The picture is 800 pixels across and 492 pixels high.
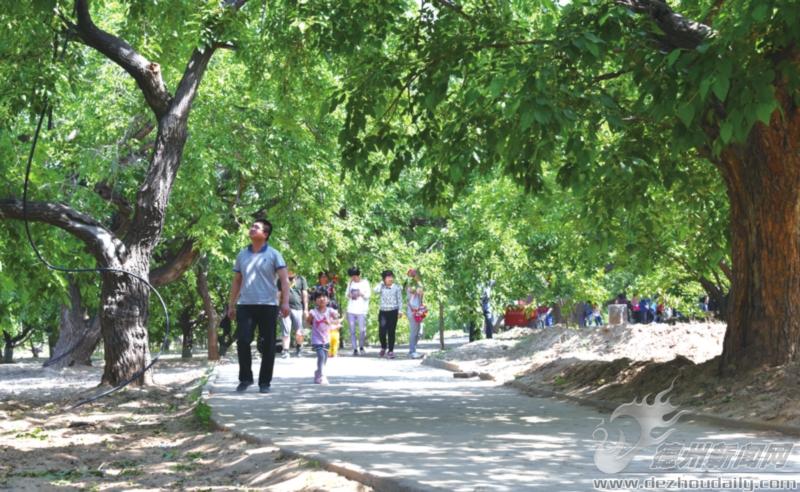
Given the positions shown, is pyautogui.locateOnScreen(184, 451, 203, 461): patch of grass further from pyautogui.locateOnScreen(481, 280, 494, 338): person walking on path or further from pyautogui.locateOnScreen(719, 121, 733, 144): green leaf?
pyautogui.locateOnScreen(481, 280, 494, 338): person walking on path

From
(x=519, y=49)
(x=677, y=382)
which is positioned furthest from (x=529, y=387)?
(x=519, y=49)

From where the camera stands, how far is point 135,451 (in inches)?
346

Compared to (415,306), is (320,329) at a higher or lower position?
lower

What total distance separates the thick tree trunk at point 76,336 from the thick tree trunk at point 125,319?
9495 mm

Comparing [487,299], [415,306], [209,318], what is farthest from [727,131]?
[209,318]

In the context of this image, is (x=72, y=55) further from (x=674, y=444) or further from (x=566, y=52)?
(x=674, y=444)

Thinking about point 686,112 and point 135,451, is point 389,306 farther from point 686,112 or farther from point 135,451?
point 686,112

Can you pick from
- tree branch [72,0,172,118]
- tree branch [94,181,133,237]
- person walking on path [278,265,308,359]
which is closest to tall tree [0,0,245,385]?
tree branch [72,0,172,118]

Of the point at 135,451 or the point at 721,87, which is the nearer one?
the point at 721,87

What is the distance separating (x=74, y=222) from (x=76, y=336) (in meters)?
10.0

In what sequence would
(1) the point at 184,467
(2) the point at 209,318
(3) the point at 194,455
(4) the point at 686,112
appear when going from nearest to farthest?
(4) the point at 686,112
(1) the point at 184,467
(3) the point at 194,455
(2) the point at 209,318

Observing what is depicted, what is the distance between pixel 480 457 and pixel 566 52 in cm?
Answer: 346

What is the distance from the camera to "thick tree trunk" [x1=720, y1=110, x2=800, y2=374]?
32.4 ft

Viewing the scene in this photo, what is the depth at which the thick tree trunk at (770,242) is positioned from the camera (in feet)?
32.4
